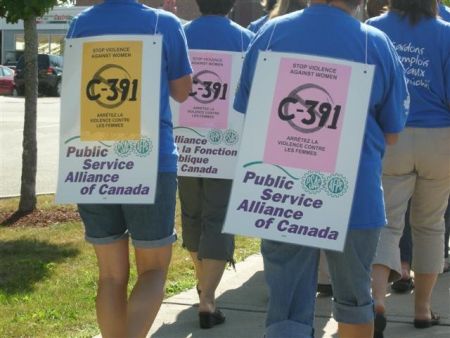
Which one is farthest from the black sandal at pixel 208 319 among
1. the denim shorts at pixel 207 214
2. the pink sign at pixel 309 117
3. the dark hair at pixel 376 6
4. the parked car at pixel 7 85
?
the parked car at pixel 7 85

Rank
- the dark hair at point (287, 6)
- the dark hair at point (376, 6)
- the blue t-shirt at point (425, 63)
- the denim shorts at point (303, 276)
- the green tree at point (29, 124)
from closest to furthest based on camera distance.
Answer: the denim shorts at point (303, 276)
the blue t-shirt at point (425, 63)
the dark hair at point (287, 6)
the dark hair at point (376, 6)
the green tree at point (29, 124)

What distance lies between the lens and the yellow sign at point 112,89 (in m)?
4.02

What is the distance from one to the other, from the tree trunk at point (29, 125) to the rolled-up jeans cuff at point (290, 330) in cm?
553

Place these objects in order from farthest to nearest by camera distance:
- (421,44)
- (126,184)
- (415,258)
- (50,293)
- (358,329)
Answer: (50,293)
(415,258)
(421,44)
(126,184)
(358,329)

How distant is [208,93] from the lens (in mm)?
5188

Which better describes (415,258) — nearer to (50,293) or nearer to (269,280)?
(269,280)

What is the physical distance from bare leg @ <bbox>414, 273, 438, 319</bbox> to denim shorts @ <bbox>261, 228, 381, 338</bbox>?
1.46 meters

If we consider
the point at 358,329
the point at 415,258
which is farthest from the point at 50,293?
the point at 358,329

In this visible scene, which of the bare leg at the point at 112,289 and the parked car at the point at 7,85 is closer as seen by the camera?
the bare leg at the point at 112,289

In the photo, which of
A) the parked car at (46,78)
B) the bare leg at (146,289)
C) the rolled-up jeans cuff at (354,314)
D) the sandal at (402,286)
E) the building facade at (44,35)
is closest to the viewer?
the rolled-up jeans cuff at (354,314)

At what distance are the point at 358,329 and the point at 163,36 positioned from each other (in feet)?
4.94

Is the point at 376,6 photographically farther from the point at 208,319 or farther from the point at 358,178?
the point at 358,178

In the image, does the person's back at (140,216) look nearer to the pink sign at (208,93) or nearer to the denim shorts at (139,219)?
the denim shorts at (139,219)

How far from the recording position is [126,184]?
13.2 ft
